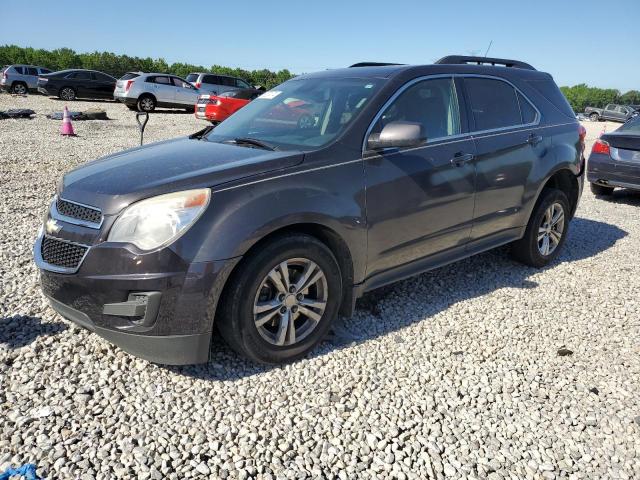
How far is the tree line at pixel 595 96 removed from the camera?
7538 centimetres

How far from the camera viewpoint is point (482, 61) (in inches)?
189

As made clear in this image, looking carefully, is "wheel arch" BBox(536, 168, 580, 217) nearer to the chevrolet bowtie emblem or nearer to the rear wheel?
the chevrolet bowtie emblem

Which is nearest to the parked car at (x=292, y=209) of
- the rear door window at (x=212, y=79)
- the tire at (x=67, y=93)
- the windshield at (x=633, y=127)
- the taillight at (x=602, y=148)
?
the taillight at (x=602, y=148)

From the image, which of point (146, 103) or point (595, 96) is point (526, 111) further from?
point (595, 96)

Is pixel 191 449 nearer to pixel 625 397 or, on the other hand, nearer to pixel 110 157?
pixel 110 157

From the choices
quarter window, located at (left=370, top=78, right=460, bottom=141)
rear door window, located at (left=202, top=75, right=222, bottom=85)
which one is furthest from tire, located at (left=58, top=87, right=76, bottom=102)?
quarter window, located at (left=370, top=78, right=460, bottom=141)

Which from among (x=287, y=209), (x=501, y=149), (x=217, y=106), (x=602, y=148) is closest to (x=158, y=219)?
(x=287, y=209)

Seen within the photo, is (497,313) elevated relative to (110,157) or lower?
lower

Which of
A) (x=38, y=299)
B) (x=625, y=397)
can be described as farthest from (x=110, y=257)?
(x=625, y=397)

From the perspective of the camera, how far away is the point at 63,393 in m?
2.83

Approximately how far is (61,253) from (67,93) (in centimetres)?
2535

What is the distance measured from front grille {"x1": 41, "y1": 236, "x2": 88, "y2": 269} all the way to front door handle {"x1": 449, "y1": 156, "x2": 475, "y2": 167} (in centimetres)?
264

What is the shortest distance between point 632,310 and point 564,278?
→ 0.73 m

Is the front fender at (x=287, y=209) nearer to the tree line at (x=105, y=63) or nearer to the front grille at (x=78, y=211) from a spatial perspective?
the front grille at (x=78, y=211)
